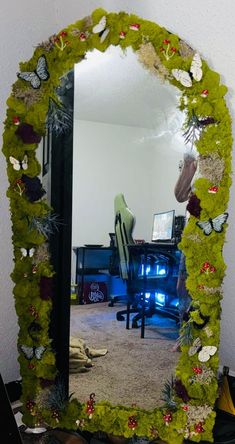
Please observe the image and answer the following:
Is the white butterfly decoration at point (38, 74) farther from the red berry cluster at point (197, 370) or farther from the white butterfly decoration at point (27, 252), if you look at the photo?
the red berry cluster at point (197, 370)

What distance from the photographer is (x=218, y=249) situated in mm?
993

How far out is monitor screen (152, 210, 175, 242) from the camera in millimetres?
1052

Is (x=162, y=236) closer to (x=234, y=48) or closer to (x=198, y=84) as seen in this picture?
(x=198, y=84)

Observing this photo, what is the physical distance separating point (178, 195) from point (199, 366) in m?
0.46

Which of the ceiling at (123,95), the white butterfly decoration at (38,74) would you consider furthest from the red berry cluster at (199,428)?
the white butterfly decoration at (38,74)

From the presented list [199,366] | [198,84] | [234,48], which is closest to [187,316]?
[199,366]

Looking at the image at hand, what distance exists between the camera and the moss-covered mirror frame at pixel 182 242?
99 cm

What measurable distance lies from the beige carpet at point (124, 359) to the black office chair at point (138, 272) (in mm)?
26

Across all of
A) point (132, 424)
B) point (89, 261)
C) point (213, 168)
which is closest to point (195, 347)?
point (132, 424)

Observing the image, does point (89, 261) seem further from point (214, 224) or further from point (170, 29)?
point (170, 29)

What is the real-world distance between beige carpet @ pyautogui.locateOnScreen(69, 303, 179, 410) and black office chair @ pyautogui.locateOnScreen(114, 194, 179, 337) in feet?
0.09

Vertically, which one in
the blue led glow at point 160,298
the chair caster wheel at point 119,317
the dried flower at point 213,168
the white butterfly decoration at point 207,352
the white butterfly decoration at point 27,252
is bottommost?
the white butterfly decoration at point 207,352

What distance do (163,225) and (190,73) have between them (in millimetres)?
407

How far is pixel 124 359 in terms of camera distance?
42.3 inches
